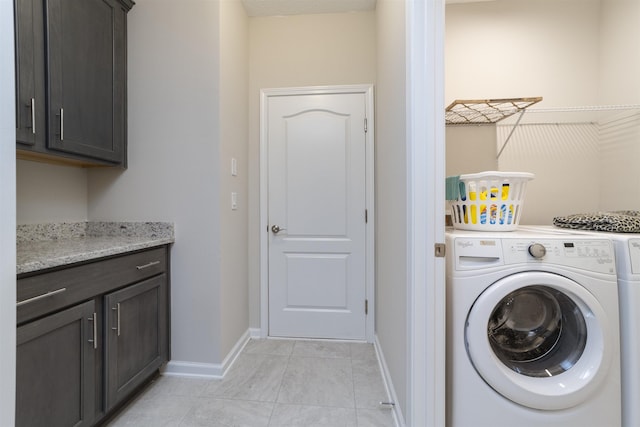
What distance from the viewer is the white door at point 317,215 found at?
219cm

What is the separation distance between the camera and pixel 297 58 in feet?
7.27

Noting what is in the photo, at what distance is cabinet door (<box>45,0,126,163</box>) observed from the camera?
126 cm

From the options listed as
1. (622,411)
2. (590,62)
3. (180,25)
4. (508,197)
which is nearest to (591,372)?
(622,411)

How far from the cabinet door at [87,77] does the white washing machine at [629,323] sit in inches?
101

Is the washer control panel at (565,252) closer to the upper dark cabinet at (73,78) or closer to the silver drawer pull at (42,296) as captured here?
the silver drawer pull at (42,296)

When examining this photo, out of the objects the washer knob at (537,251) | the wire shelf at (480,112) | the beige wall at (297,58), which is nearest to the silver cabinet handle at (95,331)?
the beige wall at (297,58)

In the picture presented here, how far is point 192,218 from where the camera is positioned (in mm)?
1688

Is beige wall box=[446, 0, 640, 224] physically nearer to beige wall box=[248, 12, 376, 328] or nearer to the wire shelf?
the wire shelf

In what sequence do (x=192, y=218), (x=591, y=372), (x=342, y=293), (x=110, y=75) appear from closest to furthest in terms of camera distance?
1. (x=591, y=372)
2. (x=110, y=75)
3. (x=192, y=218)
4. (x=342, y=293)

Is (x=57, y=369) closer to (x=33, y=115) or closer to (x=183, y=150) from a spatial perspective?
(x=33, y=115)

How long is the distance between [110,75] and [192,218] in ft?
3.18

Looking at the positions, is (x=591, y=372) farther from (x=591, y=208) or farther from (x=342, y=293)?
(x=342, y=293)

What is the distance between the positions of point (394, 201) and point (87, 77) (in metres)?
1.80

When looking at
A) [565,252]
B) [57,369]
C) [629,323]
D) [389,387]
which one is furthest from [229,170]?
[629,323]
